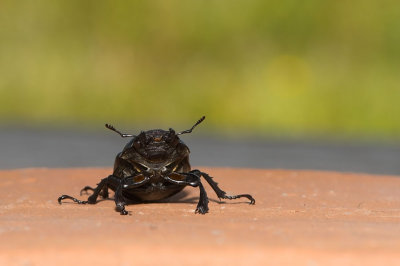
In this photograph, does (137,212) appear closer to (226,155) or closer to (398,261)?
(398,261)

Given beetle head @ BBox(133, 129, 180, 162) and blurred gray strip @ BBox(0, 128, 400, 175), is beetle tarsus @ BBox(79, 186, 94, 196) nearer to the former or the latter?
beetle head @ BBox(133, 129, 180, 162)

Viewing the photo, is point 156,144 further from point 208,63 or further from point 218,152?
point 208,63

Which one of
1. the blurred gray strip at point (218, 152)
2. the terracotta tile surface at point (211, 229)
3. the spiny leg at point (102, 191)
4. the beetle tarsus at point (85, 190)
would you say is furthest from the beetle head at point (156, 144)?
the blurred gray strip at point (218, 152)

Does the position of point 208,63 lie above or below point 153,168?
above

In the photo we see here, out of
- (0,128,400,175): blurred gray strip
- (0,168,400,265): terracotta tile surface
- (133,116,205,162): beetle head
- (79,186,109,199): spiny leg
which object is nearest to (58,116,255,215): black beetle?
(133,116,205,162): beetle head

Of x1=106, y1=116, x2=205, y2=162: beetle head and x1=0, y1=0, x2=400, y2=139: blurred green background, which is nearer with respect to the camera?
x1=106, y1=116, x2=205, y2=162: beetle head

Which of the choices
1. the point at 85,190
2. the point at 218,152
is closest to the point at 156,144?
the point at 85,190
